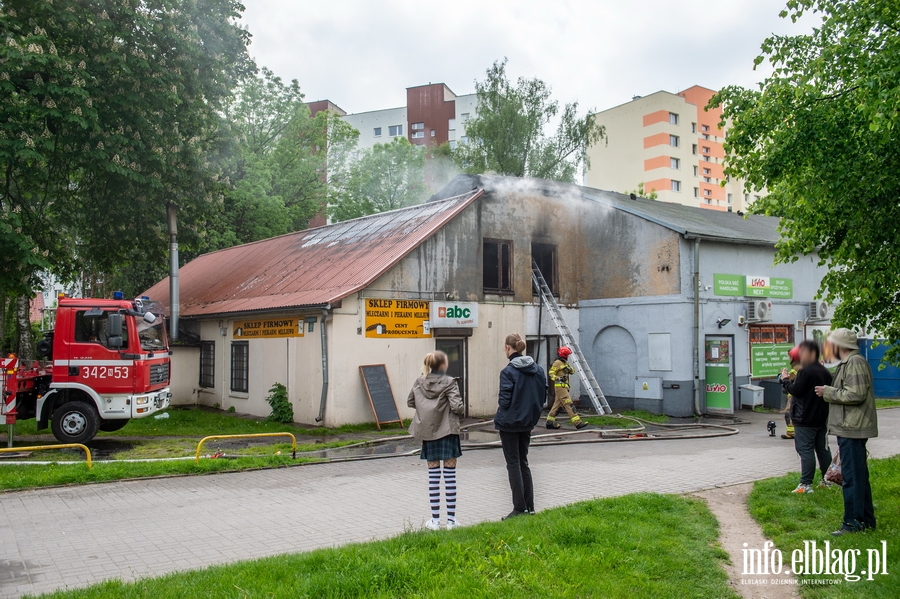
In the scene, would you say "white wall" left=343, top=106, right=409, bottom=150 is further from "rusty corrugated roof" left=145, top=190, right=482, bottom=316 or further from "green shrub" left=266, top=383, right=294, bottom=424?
"green shrub" left=266, top=383, right=294, bottom=424

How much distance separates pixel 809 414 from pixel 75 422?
40.8ft

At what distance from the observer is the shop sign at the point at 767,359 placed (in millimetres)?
20391

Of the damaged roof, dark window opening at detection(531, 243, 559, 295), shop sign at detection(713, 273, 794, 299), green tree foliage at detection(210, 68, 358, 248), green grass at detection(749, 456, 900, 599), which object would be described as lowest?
green grass at detection(749, 456, 900, 599)

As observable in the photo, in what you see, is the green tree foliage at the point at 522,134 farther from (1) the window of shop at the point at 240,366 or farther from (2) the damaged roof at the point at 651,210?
(1) the window of shop at the point at 240,366

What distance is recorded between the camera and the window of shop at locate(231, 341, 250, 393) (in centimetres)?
1942

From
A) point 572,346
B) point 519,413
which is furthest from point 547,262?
point 519,413

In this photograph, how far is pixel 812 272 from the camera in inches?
894

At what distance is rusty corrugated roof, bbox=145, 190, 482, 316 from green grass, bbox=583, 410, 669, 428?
20.4 feet

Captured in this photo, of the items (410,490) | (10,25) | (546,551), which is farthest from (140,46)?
(546,551)

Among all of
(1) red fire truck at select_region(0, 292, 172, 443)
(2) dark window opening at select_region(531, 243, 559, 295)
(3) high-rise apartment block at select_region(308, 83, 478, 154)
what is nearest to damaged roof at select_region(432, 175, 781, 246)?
(2) dark window opening at select_region(531, 243, 559, 295)

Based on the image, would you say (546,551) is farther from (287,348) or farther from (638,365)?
(638,365)

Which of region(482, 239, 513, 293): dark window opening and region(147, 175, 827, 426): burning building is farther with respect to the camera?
region(482, 239, 513, 293): dark window opening

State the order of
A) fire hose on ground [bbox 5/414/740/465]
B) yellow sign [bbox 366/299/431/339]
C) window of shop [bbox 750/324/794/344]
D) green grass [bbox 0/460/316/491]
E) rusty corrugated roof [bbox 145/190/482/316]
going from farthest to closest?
window of shop [bbox 750/324/794/344] < rusty corrugated roof [bbox 145/190/482/316] < yellow sign [bbox 366/299/431/339] < fire hose on ground [bbox 5/414/740/465] < green grass [bbox 0/460/316/491]

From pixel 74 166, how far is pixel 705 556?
57.7 ft
